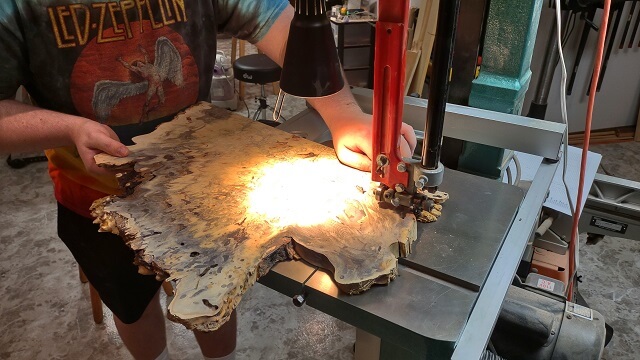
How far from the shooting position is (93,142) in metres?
0.98

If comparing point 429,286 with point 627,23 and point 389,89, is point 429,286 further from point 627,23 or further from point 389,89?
point 627,23

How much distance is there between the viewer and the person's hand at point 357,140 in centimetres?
105

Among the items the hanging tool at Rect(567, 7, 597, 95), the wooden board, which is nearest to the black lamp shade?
the wooden board

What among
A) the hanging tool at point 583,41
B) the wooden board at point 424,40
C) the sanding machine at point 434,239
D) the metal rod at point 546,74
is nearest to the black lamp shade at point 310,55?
the sanding machine at point 434,239

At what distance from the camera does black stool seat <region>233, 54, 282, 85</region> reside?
9.83 ft

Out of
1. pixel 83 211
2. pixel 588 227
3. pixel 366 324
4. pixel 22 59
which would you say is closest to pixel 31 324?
pixel 83 211

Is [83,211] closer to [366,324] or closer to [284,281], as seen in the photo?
[284,281]

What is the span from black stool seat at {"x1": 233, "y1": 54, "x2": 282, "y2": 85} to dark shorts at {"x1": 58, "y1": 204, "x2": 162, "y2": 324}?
1.89m

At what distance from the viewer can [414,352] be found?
2.46 feet

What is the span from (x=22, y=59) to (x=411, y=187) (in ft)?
2.73

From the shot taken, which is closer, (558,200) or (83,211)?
(83,211)

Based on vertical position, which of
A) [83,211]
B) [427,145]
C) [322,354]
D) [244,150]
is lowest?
[322,354]

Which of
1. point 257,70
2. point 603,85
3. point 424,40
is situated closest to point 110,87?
point 257,70

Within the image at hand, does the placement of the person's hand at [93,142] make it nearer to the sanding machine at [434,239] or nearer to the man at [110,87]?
the man at [110,87]
